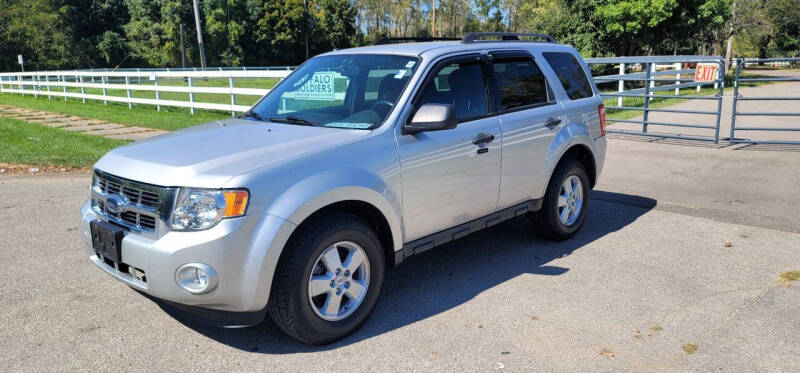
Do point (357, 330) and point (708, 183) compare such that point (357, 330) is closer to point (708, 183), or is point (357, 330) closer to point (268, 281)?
point (268, 281)

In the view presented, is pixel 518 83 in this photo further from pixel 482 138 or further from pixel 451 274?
pixel 451 274

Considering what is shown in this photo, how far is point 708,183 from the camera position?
8305 millimetres

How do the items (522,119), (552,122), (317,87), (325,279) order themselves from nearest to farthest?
(325,279) → (317,87) → (522,119) → (552,122)

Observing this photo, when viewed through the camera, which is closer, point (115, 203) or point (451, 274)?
point (115, 203)

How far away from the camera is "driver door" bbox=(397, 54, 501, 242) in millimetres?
4203

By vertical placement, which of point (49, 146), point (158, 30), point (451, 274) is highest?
point (158, 30)

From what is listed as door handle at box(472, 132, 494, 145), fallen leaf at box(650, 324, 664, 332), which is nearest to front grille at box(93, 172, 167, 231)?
door handle at box(472, 132, 494, 145)

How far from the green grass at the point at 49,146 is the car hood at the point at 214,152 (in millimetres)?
6625

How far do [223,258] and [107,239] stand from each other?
33.9 inches

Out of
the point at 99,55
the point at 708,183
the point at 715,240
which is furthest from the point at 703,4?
the point at 99,55

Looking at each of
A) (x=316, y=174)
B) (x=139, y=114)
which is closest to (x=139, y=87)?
(x=139, y=114)

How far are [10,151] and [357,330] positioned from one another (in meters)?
9.57

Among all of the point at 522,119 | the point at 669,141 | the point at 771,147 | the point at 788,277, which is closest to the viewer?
the point at 788,277

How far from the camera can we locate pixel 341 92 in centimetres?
468
